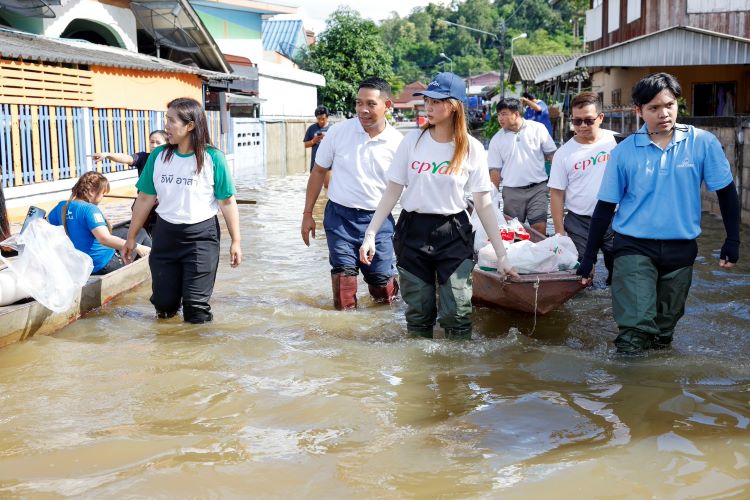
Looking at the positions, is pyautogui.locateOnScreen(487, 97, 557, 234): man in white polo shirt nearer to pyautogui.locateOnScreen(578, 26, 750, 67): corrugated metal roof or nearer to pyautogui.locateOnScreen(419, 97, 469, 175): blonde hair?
pyautogui.locateOnScreen(419, 97, 469, 175): blonde hair

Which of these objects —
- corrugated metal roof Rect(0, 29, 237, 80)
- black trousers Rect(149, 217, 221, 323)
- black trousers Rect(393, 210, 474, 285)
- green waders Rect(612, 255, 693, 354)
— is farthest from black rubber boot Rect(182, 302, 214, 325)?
corrugated metal roof Rect(0, 29, 237, 80)

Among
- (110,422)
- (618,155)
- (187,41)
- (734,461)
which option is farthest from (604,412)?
(187,41)

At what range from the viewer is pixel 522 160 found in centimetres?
856

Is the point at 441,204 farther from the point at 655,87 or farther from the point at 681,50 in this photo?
the point at 681,50

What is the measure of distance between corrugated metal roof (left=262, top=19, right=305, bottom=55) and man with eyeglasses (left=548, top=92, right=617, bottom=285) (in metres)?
43.4

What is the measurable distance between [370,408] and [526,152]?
14.1 feet

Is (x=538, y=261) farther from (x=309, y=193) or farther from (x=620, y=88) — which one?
(x=620, y=88)

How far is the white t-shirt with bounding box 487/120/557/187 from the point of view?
336 inches

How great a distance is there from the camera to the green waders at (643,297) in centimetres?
520

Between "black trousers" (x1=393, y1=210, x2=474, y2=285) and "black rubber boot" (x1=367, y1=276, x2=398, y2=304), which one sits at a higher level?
"black trousers" (x1=393, y1=210, x2=474, y2=285)

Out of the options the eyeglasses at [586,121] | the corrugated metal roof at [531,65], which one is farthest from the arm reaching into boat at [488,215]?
the corrugated metal roof at [531,65]

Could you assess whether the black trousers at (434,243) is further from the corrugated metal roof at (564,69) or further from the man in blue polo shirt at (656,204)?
the corrugated metal roof at (564,69)

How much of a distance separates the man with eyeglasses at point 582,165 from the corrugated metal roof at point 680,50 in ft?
43.9

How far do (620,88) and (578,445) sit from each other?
24372 millimetres
